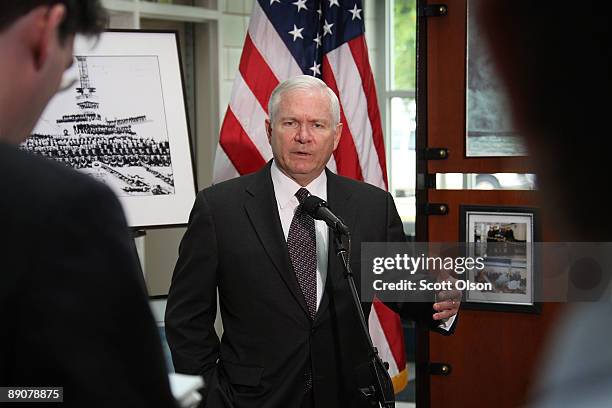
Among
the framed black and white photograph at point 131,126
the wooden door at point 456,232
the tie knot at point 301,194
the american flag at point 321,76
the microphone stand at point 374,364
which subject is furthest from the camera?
the american flag at point 321,76

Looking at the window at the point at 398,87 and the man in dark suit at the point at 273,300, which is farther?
the window at the point at 398,87

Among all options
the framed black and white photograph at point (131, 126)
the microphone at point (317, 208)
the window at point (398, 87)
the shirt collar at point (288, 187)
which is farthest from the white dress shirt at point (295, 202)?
the window at point (398, 87)

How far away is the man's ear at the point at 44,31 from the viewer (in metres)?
0.67

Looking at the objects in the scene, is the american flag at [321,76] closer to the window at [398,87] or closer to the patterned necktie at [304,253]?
the patterned necktie at [304,253]

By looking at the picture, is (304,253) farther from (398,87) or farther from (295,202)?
(398,87)

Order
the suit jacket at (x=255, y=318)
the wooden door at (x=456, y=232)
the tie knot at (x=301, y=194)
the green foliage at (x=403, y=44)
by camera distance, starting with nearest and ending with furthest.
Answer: the suit jacket at (x=255, y=318) < the tie knot at (x=301, y=194) < the wooden door at (x=456, y=232) < the green foliage at (x=403, y=44)

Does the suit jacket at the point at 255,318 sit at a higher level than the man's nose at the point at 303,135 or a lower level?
lower

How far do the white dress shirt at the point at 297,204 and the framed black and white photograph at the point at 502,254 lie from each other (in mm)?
Answer: 790

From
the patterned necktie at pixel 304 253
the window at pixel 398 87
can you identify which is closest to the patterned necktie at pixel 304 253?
the patterned necktie at pixel 304 253

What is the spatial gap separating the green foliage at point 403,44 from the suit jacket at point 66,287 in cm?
547

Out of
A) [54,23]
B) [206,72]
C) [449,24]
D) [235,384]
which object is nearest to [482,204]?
[449,24]

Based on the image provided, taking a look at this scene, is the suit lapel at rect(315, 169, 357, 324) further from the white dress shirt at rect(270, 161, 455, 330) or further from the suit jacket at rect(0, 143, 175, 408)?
the suit jacket at rect(0, 143, 175, 408)

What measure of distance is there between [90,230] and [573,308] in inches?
13.7

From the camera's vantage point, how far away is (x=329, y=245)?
2.33 metres
